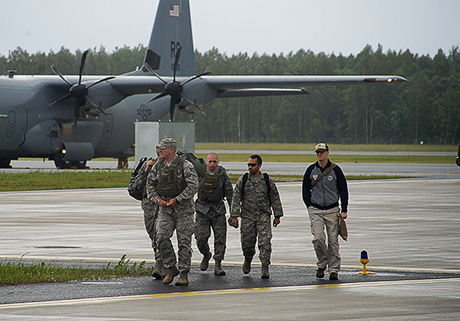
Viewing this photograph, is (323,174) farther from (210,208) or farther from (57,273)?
(57,273)

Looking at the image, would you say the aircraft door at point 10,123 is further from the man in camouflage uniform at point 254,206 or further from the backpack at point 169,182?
the backpack at point 169,182

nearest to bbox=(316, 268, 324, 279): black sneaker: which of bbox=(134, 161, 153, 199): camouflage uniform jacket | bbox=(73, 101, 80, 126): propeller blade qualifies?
bbox=(134, 161, 153, 199): camouflage uniform jacket

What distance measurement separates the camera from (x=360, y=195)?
27062 mm

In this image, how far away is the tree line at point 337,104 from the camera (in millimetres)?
127125

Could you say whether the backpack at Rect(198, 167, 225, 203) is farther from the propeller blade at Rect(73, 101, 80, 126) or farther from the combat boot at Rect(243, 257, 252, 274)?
the propeller blade at Rect(73, 101, 80, 126)

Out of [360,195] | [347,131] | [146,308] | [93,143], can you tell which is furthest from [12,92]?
[347,131]

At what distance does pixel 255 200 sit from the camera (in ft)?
39.0

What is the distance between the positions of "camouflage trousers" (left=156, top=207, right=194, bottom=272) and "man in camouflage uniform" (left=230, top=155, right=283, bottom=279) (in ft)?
3.31

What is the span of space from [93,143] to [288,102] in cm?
10174

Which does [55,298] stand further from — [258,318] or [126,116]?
[126,116]

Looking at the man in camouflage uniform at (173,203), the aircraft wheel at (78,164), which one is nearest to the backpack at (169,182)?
the man in camouflage uniform at (173,203)

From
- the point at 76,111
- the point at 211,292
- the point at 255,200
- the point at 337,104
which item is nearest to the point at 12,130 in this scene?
the point at 76,111

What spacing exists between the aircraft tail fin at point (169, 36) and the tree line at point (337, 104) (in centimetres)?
7827

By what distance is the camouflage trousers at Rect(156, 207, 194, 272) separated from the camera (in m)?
11.0
